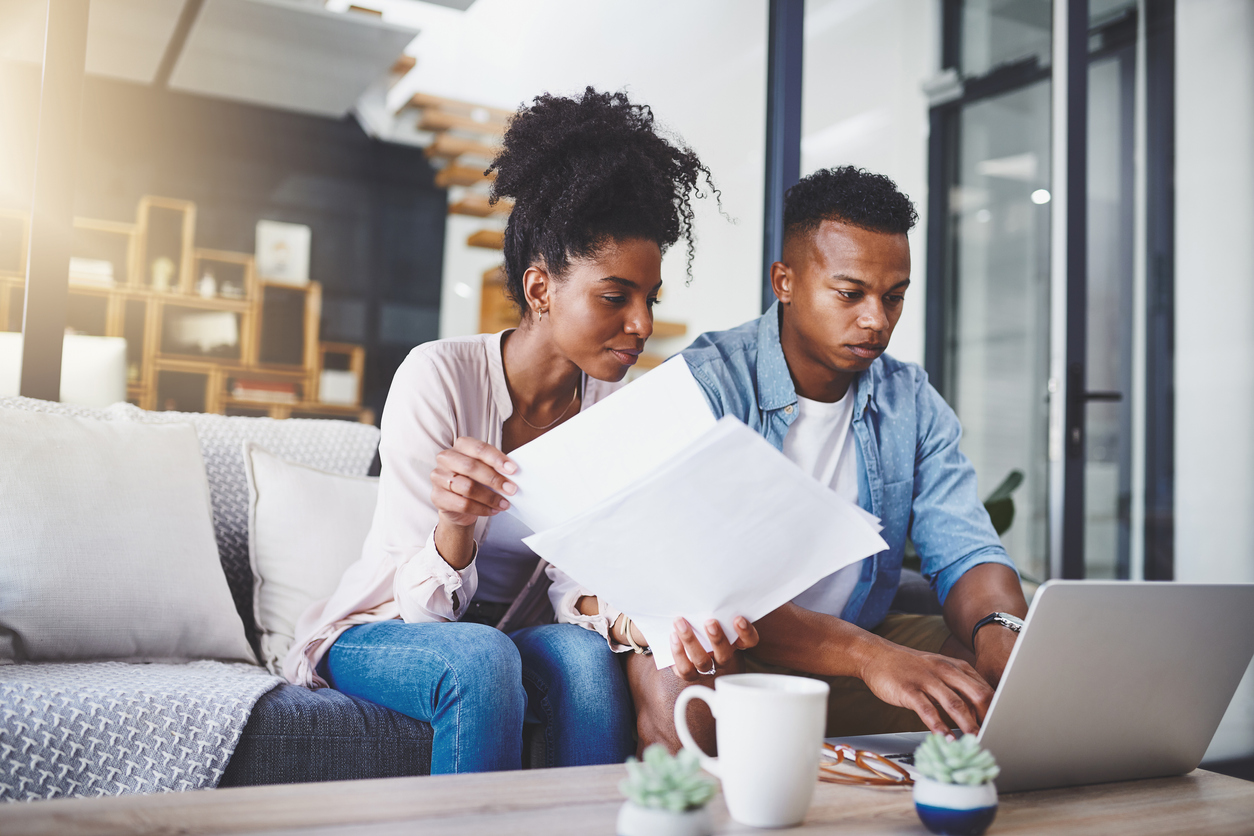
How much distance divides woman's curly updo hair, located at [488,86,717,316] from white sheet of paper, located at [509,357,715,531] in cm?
51

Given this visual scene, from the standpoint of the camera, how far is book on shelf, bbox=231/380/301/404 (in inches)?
121

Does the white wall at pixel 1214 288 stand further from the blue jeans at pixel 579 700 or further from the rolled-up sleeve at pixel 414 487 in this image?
the rolled-up sleeve at pixel 414 487

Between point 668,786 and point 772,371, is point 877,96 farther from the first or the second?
point 668,786

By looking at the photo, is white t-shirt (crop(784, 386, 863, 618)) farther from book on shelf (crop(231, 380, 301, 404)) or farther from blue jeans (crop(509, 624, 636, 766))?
book on shelf (crop(231, 380, 301, 404))

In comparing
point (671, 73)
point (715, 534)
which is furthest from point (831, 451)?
point (671, 73)

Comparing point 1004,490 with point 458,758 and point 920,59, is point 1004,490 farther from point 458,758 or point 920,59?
point 458,758

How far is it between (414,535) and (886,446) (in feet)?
2.44

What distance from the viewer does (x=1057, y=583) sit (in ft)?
2.47

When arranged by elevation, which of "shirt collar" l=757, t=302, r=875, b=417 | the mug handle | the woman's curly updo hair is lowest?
the mug handle

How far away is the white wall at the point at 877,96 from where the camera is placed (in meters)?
2.76

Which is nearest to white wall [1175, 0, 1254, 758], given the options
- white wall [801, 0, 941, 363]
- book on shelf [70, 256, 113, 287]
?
white wall [801, 0, 941, 363]

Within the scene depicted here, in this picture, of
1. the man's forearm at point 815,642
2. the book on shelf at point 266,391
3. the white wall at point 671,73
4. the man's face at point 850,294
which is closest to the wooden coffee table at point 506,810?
the man's forearm at point 815,642

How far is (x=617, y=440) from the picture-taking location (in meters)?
0.87

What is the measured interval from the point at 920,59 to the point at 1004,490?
149 centimetres
